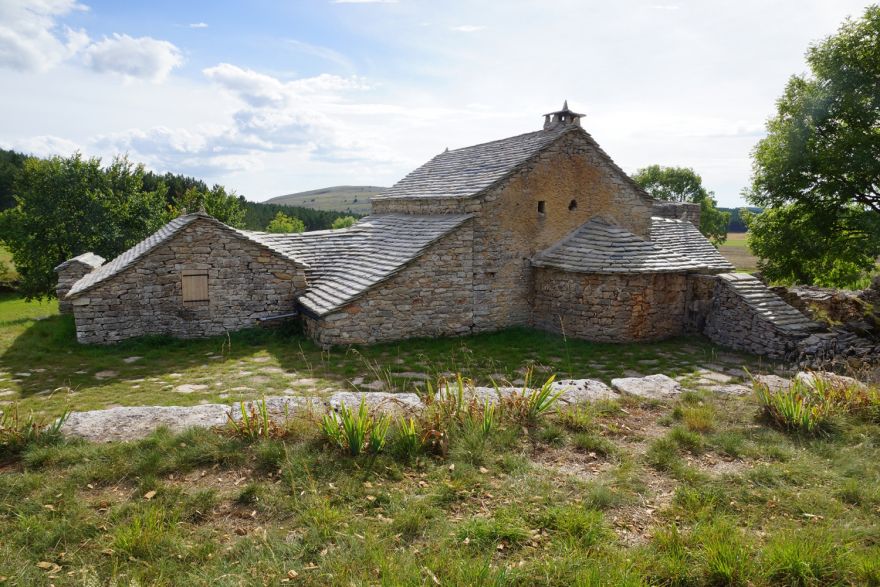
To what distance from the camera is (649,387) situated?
23.9 feet

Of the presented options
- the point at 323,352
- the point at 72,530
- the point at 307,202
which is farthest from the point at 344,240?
the point at 307,202

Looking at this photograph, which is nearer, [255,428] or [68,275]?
[255,428]

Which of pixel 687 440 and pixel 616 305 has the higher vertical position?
pixel 616 305

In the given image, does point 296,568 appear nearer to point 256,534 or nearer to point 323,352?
point 256,534

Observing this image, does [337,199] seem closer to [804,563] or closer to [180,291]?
[180,291]

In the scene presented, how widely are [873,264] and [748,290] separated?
37.6 feet

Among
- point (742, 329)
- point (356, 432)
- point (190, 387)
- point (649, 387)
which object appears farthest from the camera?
point (742, 329)

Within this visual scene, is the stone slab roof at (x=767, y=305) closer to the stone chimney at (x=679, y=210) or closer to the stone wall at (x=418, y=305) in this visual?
the stone wall at (x=418, y=305)

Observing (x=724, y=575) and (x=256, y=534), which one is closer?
(x=724, y=575)

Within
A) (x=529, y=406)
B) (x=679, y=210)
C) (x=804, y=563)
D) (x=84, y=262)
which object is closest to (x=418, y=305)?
(x=529, y=406)

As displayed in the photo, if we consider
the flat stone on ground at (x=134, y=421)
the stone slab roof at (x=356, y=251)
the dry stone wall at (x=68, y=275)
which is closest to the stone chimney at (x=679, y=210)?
the stone slab roof at (x=356, y=251)

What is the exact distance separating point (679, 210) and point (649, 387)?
612 inches

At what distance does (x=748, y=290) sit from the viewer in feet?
38.6

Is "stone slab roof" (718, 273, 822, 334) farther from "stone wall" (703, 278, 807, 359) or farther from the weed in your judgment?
the weed
